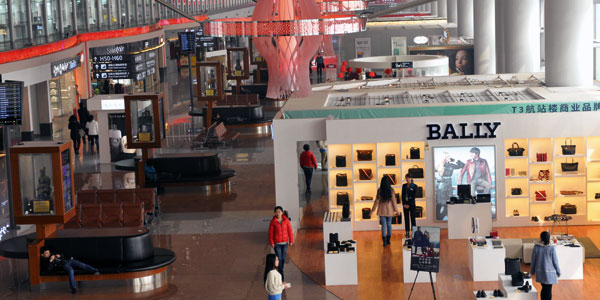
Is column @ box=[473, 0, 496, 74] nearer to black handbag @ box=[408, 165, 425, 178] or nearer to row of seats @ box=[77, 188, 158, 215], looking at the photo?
black handbag @ box=[408, 165, 425, 178]

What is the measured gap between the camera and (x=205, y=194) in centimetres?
2547

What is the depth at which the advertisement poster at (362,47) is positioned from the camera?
49.0 m

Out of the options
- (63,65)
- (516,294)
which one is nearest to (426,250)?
(516,294)

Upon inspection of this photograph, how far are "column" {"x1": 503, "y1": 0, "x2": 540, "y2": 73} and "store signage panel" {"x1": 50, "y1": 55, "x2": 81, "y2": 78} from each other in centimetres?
1488

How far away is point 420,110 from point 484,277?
184 inches

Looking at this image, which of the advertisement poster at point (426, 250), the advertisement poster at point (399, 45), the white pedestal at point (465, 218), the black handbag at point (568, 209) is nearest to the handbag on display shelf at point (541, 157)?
the black handbag at point (568, 209)

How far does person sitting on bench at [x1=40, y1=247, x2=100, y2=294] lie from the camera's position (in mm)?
16281

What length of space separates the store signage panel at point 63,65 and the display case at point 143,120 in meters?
7.64

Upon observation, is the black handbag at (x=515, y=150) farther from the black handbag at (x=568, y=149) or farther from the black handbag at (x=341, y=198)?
the black handbag at (x=341, y=198)

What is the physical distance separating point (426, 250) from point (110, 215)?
310 inches

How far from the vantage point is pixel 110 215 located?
20.2 meters

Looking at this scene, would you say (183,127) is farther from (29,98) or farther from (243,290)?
(243,290)

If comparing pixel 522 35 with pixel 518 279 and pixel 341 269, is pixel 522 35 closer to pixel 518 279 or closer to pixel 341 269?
pixel 341 269

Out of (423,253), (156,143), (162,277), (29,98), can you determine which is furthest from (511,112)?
(29,98)
